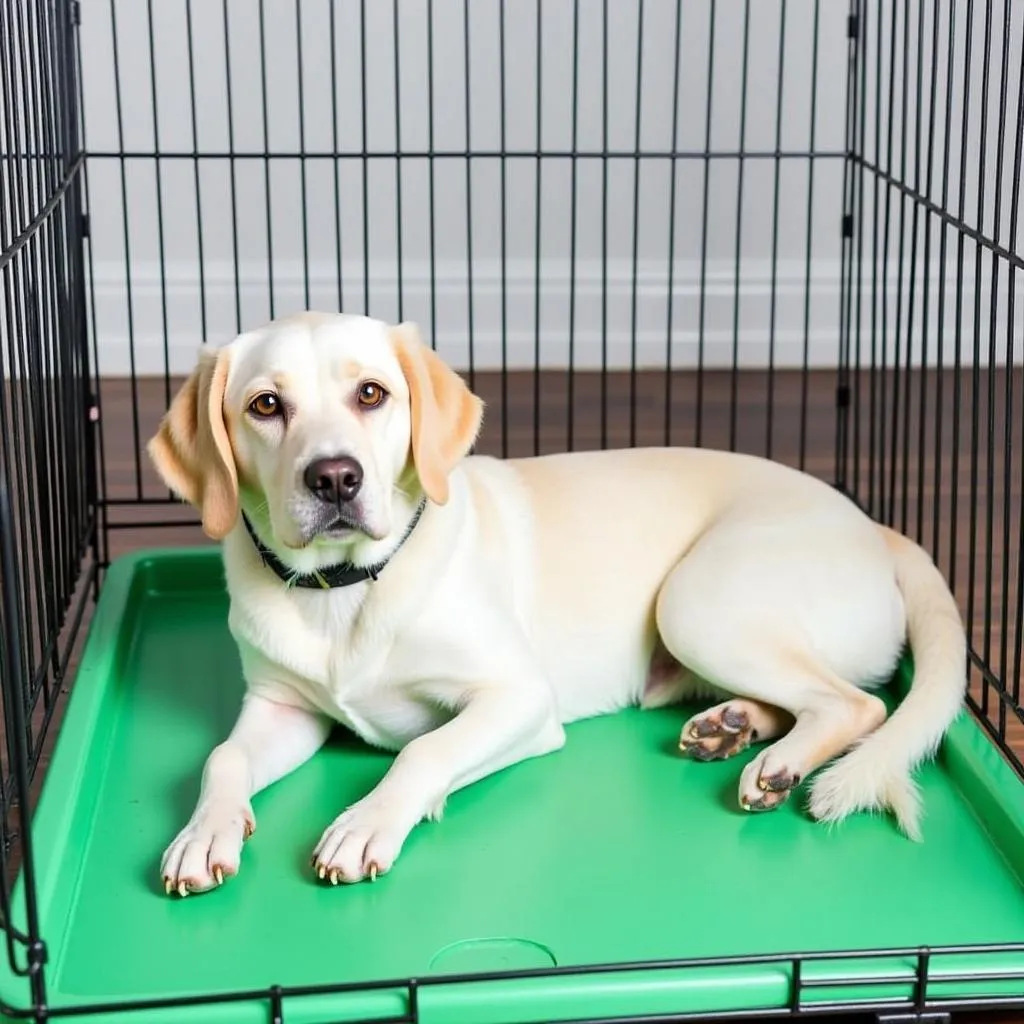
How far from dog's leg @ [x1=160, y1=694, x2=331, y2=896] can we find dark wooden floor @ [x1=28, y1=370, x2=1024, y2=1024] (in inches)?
30.7

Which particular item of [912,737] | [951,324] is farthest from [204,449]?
[951,324]

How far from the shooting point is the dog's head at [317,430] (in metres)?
1.90

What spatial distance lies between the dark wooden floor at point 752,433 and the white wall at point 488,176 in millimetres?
176

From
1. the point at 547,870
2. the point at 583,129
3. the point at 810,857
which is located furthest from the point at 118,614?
the point at 583,129

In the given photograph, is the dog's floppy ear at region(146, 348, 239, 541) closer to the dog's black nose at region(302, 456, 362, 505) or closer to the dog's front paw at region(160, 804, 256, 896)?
the dog's black nose at region(302, 456, 362, 505)

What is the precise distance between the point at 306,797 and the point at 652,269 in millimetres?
2450

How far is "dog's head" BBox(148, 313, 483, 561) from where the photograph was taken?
6.23ft

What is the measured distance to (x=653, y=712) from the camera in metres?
2.34

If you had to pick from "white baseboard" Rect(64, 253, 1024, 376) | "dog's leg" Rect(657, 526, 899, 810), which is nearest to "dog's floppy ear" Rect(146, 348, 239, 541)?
"dog's leg" Rect(657, 526, 899, 810)

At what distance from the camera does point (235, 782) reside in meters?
1.97

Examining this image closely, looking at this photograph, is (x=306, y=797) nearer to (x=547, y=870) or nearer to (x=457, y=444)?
(x=547, y=870)

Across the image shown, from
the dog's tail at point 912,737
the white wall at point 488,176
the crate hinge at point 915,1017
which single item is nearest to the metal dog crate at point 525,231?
the white wall at point 488,176

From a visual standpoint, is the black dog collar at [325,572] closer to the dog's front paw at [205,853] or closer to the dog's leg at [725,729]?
the dog's front paw at [205,853]

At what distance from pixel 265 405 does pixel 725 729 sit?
2.43ft
